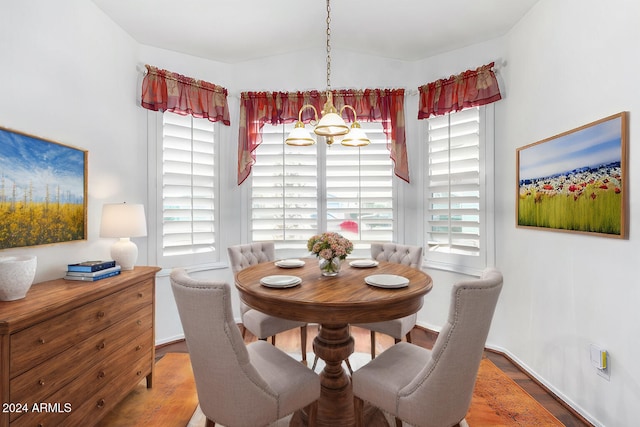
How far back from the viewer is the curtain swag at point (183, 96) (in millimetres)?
2932

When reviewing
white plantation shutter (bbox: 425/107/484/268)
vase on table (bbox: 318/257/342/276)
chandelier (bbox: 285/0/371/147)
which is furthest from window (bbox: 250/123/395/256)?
vase on table (bbox: 318/257/342/276)

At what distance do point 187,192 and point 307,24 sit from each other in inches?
81.5

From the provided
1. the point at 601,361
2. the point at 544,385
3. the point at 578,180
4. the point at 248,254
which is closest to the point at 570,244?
the point at 578,180

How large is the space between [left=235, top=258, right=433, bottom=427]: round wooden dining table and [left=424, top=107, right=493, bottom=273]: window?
1.20m

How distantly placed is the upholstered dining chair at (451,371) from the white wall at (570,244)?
3.40 ft

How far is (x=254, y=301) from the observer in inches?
66.1

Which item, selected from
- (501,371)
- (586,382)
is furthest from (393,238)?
(586,382)

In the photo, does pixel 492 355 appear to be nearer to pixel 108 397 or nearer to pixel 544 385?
pixel 544 385

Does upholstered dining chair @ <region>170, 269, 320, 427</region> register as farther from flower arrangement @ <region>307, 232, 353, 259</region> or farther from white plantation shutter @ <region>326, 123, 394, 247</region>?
white plantation shutter @ <region>326, 123, 394, 247</region>

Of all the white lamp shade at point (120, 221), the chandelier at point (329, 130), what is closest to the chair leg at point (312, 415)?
the chandelier at point (329, 130)

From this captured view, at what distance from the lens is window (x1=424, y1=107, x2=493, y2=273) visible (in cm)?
301

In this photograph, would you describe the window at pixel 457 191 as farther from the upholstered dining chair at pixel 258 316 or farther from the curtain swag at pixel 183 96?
the curtain swag at pixel 183 96

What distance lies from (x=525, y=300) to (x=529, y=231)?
0.59m

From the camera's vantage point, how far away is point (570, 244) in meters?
2.13
